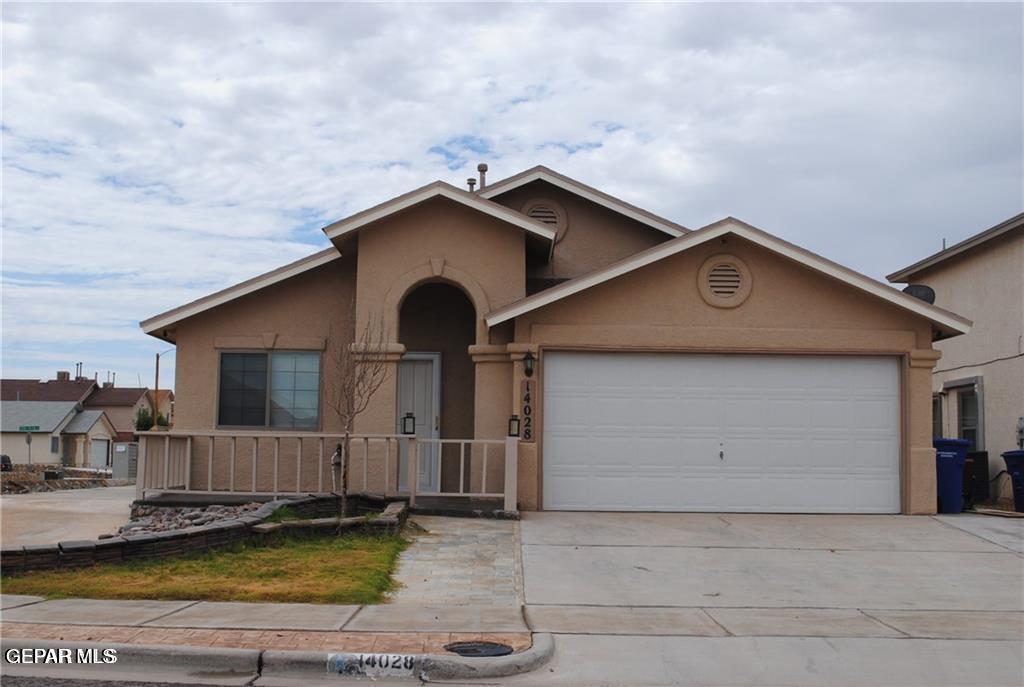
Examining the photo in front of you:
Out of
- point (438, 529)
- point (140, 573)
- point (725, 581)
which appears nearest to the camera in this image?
point (140, 573)

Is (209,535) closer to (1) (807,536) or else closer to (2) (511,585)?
(2) (511,585)

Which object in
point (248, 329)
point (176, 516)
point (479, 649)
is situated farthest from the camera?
point (248, 329)

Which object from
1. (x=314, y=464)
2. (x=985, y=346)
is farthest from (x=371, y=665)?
(x=985, y=346)

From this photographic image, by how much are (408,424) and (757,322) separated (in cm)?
578

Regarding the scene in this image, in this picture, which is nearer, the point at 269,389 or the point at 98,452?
the point at 269,389

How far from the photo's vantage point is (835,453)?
1505cm

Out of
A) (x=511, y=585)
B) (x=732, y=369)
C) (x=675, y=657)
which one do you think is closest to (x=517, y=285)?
(x=732, y=369)

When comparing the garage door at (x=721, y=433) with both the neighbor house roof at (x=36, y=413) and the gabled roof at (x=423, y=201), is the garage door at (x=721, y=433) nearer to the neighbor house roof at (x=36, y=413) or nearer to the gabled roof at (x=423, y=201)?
the gabled roof at (x=423, y=201)

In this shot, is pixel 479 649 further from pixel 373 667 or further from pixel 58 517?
pixel 58 517

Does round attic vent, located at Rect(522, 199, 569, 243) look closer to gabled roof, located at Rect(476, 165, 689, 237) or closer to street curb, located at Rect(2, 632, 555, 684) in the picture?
gabled roof, located at Rect(476, 165, 689, 237)

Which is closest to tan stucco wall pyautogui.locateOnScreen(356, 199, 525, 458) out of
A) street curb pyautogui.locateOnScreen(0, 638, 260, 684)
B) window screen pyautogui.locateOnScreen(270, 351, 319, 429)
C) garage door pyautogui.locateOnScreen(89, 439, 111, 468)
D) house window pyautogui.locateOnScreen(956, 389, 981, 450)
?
window screen pyautogui.locateOnScreen(270, 351, 319, 429)

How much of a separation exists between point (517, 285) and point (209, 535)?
21.4 feet

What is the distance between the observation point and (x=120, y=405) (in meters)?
71.7

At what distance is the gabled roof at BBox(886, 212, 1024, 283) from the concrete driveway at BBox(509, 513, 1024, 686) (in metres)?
5.29
